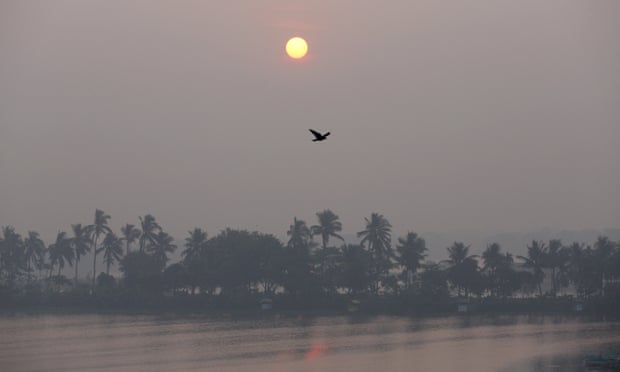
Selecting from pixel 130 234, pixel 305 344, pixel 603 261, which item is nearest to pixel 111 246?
pixel 130 234

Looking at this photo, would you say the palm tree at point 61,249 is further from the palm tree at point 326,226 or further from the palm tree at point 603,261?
the palm tree at point 603,261

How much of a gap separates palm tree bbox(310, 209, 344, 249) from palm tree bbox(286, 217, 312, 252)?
6.80ft

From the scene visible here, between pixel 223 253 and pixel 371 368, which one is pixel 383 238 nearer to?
pixel 223 253

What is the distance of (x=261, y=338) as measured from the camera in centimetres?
10981

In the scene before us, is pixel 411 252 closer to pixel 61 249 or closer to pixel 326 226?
pixel 326 226

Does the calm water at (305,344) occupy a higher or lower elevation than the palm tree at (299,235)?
lower

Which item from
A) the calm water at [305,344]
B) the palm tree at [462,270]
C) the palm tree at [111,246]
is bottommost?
the calm water at [305,344]

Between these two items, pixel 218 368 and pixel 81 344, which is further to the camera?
pixel 81 344

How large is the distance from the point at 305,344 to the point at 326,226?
187 ft

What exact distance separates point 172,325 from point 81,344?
2007 centimetres

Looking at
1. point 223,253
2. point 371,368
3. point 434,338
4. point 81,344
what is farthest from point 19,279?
point 371,368

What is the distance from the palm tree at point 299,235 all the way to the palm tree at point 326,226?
2.07m

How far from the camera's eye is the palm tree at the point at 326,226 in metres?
159

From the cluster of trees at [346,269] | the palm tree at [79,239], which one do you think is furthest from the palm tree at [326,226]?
the palm tree at [79,239]
